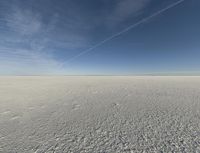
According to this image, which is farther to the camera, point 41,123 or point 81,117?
point 81,117

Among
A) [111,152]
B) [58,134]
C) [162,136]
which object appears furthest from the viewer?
[58,134]

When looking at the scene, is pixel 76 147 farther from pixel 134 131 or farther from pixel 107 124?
pixel 134 131

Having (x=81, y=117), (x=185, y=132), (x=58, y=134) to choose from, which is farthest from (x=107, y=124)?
(x=185, y=132)

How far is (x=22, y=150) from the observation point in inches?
103

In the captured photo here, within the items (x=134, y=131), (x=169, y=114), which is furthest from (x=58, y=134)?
(x=169, y=114)

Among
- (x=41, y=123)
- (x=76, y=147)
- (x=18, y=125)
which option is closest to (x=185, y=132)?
(x=76, y=147)

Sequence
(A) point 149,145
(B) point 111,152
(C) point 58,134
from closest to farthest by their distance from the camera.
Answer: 1. (B) point 111,152
2. (A) point 149,145
3. (C) point 58,134

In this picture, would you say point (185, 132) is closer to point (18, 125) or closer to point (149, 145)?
point (149, 145)

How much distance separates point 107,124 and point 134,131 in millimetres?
1005

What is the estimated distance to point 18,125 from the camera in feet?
12.9

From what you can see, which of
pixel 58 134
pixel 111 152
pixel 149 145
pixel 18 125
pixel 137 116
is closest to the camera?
pixel 111 152

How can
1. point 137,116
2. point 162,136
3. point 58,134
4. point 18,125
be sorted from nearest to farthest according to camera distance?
point 162,136 → point 58,134 → point 18,125 → point 137,116

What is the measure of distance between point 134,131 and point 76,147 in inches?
74.2

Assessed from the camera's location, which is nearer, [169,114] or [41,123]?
[41,123]
